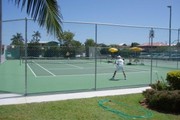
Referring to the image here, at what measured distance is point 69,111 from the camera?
9.43 m

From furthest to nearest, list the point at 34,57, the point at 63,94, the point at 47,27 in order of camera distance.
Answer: the point at 34,57 → the point at 63,94 → the point at 47,27

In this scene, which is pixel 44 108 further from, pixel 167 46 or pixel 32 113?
pixel 167 46

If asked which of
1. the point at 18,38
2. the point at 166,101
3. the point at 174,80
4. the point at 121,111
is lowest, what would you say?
the point at 121,111

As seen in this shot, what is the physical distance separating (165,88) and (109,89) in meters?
3.14

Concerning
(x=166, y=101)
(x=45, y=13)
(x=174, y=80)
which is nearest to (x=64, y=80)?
(x=174, y=80)

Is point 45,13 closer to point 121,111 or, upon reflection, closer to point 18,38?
point 121,111

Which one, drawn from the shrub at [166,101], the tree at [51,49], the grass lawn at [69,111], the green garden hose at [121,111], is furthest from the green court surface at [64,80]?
the shrub at [166,101]

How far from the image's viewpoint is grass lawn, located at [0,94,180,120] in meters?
8.80

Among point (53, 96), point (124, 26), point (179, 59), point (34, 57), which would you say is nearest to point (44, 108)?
point (53, 96)

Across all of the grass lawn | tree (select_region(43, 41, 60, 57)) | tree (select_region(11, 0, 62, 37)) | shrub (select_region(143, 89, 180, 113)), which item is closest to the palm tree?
tree (select_region(11, 0, 62, 37))

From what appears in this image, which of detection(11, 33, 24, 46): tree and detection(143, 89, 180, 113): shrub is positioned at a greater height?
detection(11, 33, 24, 46): tree

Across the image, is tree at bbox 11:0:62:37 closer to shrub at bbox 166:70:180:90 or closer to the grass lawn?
the grass lawn

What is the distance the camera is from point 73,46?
15.9m

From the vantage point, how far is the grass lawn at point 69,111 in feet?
28.9
